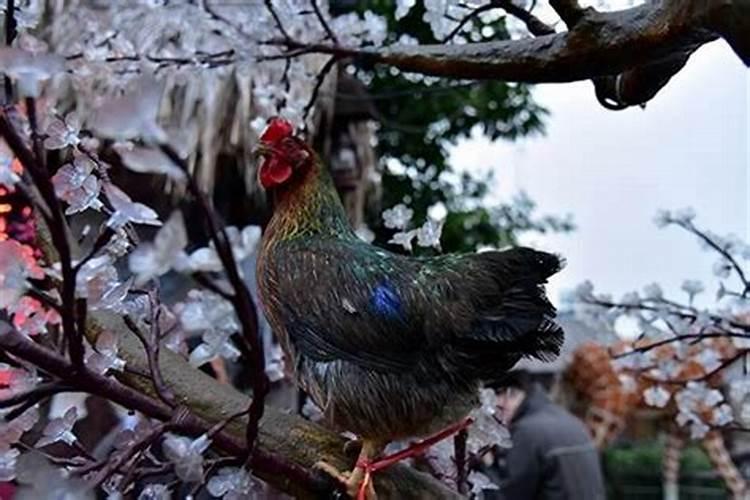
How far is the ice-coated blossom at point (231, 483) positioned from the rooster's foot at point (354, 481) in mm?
110

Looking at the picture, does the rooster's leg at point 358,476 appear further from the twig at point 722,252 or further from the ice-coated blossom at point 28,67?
the twig at point 722,252

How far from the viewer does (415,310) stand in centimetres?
86

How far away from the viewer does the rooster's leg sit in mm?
802

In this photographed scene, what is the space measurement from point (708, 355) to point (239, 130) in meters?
1.42

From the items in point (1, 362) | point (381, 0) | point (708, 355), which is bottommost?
point (708, 355)

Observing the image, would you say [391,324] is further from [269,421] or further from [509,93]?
[509,93]

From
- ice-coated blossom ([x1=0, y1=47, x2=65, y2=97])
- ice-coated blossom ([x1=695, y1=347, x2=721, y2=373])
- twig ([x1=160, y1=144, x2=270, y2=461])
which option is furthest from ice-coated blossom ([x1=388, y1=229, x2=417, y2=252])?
ice-coated blossom ([x1=695, y1=347, x2=721, y2=373])

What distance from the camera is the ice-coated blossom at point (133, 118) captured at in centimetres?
43

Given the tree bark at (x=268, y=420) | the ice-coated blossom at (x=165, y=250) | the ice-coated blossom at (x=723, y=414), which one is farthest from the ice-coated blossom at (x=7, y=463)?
the ice-coated blossom at (x=723, y=414)

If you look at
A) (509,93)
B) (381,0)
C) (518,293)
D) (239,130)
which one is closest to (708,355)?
(518,293)

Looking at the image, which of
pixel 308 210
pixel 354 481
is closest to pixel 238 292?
pixel 354 481

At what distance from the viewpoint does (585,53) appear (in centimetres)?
78

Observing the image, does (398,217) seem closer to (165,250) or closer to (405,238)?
(405,238)

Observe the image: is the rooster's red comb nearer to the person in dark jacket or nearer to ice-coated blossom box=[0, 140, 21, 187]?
ice-coated blossom box=[0, 140, 21, 187]
